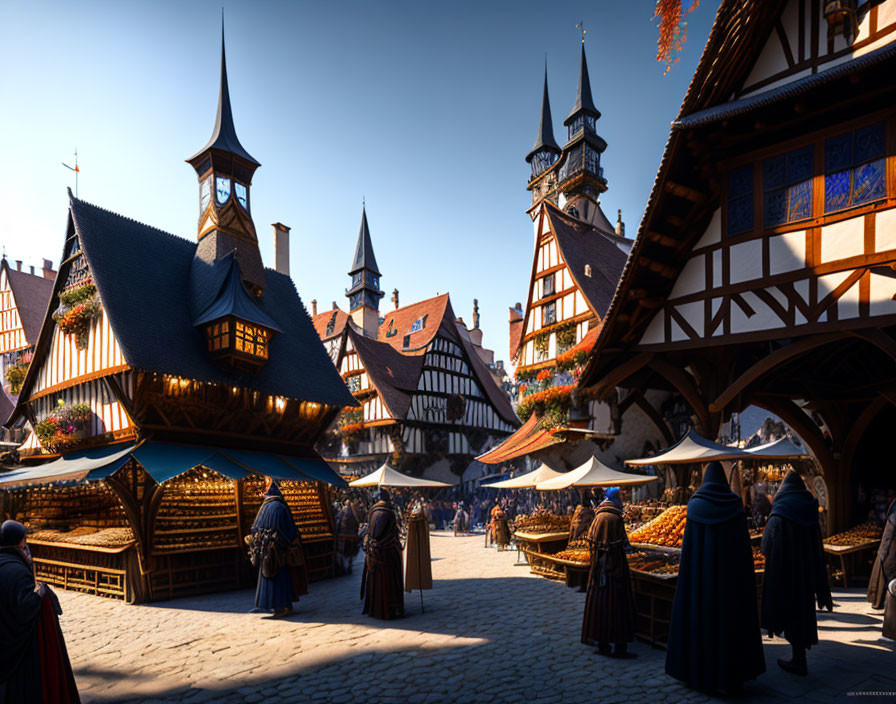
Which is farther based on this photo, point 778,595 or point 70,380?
point 70,380

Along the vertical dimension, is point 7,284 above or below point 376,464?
above

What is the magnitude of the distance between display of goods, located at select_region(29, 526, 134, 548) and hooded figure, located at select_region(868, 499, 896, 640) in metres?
13.1

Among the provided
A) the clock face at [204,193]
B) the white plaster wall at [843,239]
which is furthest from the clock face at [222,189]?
the white plaster wall at [843,239]

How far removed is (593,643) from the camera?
7.94 metres

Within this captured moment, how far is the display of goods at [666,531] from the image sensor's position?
989cm

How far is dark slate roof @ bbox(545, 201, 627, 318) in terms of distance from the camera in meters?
21.7

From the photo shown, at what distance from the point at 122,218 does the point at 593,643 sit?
51.7ft

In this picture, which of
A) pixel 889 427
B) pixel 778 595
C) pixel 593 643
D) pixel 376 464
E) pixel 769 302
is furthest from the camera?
pixel 376 464

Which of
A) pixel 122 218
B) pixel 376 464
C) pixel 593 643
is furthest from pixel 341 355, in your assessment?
pixel 593 643

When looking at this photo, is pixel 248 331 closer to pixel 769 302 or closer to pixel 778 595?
pixel 769 302

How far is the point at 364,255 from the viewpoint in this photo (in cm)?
4653

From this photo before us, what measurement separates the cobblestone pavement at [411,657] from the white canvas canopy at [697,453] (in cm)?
268

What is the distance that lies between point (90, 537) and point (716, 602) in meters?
13.7

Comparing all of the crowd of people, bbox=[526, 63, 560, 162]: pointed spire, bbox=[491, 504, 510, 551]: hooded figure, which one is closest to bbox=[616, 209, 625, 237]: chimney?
bbox=[526, 63, 560, 162]: pointed spire
